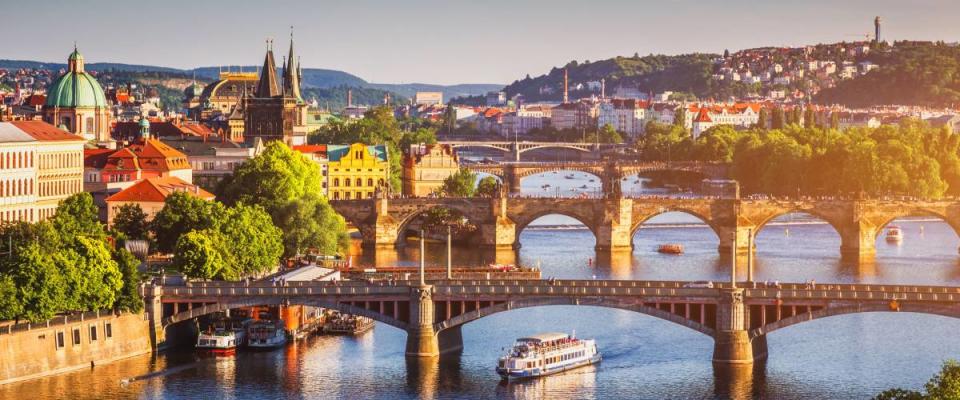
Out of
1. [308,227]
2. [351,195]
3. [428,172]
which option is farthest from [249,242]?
[428,172]

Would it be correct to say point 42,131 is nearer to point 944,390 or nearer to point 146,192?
point 146,192

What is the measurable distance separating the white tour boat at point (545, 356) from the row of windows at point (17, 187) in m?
24.6

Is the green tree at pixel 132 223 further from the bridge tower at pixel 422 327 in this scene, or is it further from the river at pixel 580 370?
the bridge tower at pixel 422 327

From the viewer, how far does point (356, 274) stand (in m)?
79.6

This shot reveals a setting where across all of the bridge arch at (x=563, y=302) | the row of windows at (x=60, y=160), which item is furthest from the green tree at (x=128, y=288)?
the row of windows at (x=60, y=160)

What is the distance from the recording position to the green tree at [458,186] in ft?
382

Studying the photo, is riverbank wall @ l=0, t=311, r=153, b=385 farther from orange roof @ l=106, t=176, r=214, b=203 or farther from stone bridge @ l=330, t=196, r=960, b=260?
stone bridge @ l=330, t=196, r=960, b=260

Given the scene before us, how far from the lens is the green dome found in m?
109

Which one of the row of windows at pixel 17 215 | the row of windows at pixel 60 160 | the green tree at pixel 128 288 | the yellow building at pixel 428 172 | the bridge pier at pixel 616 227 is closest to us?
the green tree at pixel 128 288

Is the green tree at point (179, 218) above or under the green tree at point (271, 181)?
under

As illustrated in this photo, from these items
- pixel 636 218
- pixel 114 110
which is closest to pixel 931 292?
pixel 636 218

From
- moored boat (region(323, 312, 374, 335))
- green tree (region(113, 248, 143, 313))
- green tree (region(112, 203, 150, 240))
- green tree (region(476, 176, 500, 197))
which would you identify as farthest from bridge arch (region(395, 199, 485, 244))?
green tree (region(113, 248, 143, 313))

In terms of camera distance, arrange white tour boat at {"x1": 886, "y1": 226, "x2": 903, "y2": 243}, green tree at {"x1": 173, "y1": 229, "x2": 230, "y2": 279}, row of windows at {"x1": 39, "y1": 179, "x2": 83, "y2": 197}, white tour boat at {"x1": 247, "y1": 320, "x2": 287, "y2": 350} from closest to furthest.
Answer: white tour boat at {"x1": 247, "y1": 320, "x2": 287, "y2": 350}, green tree at {"x1": 173, "y1": 229, "x2": 230, "y2": 279}, row of windows at {"x1": 39, "y1": 179, "x2": 83, "y2": 197}, white tour boat at {"x1": 886, "y1": 226, "x2": 903, "y2": 243}

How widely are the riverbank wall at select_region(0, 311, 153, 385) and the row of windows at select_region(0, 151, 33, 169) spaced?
17.5m
